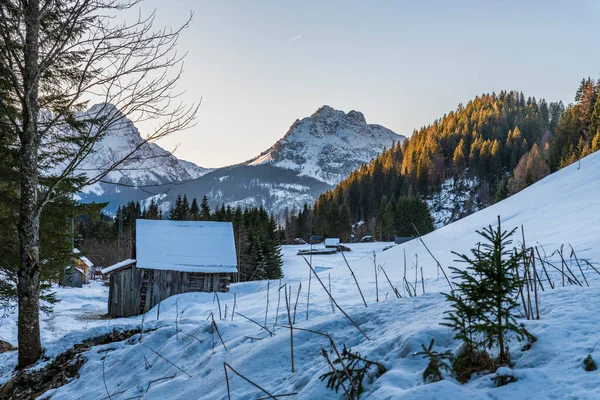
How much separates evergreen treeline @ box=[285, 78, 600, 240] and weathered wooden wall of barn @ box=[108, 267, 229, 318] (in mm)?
58021

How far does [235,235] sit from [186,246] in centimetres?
2057

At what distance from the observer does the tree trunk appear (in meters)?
5.50

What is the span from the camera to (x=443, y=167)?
9931 centimetres

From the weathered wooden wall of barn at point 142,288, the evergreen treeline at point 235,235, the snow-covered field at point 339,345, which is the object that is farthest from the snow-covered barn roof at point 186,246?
the evergreen treeline at point 235,235

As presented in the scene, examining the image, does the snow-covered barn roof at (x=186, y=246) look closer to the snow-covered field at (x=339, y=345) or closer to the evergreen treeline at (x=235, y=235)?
the snow-covered field at (x=339, y=345)

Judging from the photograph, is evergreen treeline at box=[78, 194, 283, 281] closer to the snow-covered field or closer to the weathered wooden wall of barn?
the weathered wooden wall of barn

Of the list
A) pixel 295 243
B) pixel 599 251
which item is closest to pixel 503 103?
pixel 295 243

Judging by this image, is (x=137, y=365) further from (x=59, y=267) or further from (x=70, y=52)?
(x=59, y=267)

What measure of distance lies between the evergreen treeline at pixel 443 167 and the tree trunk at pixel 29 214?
226ft

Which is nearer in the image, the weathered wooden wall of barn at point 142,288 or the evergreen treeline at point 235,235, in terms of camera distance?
the weathered wooden wall of barn at point 142,288

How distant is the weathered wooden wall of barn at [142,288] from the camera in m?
18.9

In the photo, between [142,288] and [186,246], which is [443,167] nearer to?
[186,246]

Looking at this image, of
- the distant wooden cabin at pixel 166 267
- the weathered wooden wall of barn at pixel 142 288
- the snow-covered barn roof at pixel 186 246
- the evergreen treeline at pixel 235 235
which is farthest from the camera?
the evergreen treeline at pixel 235 235

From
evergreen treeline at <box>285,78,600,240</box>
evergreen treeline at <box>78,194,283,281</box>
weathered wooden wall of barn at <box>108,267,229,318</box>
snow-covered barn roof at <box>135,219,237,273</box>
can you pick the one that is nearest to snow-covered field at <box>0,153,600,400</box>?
weathered wooden wall of barn at <box>108,267,229,318</box>
